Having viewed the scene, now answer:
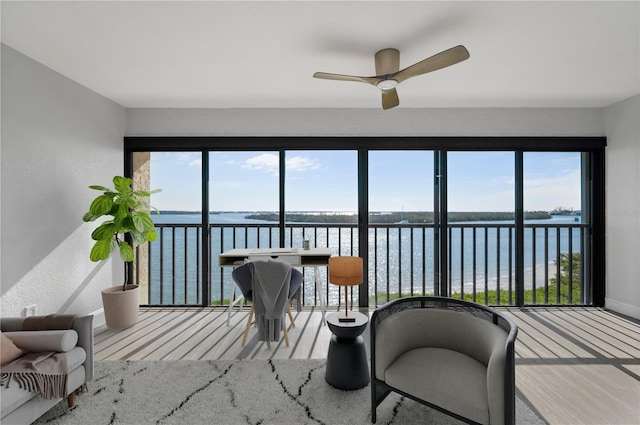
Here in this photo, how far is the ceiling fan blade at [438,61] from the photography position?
72.5 inches

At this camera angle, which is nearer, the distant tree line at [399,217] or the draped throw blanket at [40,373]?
the draped throw blanket at [40,373]

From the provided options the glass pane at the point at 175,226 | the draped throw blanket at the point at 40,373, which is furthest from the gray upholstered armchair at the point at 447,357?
the glass pane at the point at 175,226

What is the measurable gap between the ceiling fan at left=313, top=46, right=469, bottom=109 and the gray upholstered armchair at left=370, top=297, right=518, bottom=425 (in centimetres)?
155

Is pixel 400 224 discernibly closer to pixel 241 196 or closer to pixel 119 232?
pixel 241 196

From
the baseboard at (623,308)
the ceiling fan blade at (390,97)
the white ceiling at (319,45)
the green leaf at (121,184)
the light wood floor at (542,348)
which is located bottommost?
the light wood floor at (542,348)

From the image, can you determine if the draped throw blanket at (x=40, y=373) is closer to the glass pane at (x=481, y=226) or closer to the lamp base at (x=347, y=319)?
the lamp base at (x=347, y=319)

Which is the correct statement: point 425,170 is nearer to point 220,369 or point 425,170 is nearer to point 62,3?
point 220,369

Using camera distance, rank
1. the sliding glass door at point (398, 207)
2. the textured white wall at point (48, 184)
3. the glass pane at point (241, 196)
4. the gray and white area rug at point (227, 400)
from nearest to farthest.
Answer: the gray and white area rug at point (227, 400) → the textured white wall at point (48, 184) → the sliding glass door at point (398, 207) → the glass pane at point (241, 196)

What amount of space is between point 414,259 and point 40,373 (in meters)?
3.90

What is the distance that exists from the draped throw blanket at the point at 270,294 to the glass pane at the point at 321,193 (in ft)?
4.43

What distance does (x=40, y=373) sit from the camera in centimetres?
163

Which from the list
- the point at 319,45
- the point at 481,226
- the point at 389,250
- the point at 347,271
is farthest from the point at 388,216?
the point at 319,45

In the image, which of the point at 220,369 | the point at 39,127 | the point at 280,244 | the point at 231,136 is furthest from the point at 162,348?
the point at 231,136

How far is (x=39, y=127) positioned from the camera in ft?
8.65
